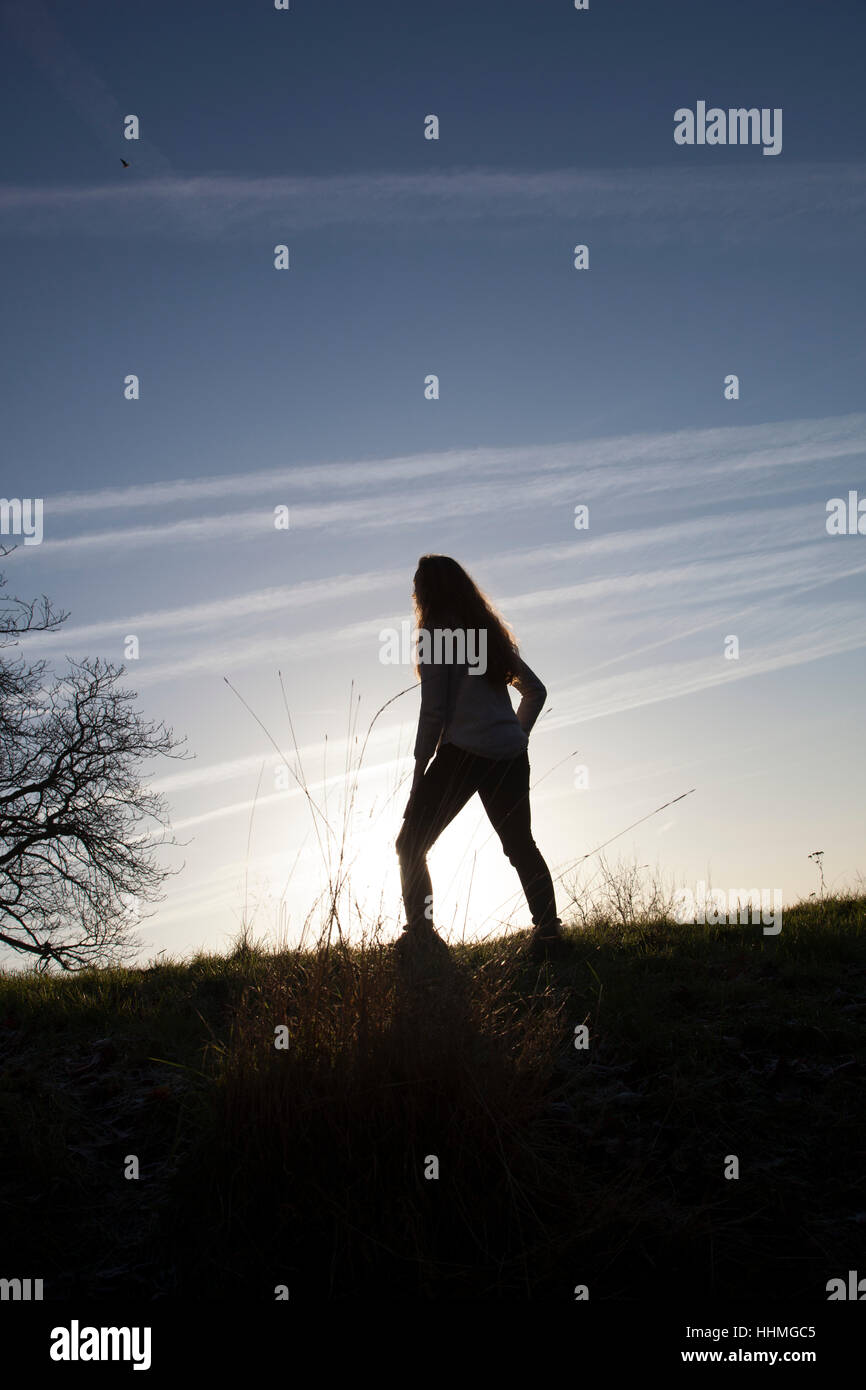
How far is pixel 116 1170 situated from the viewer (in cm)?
343

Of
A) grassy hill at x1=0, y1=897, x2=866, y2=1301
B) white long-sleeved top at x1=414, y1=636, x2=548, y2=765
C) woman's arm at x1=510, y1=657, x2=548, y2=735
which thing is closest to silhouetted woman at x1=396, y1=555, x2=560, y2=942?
white long-sleeved top at x1=414, y1=636, x2=548, y2=765

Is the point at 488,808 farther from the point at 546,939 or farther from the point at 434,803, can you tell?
the point at 546,939

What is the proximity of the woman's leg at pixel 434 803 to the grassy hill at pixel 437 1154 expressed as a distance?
1.19m

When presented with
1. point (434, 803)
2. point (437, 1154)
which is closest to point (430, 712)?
point (434, 803)

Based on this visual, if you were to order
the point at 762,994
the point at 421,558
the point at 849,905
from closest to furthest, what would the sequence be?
the point at 762,994, the point at 421,558, the point at 849,905

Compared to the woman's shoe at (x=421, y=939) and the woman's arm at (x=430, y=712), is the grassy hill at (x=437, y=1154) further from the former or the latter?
the woman's arm at (x=430, y=712)

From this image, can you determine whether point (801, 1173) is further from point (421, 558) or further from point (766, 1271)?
point (421, 558)

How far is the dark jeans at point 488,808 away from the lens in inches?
210

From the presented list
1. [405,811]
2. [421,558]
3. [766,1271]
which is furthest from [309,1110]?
[421,558]

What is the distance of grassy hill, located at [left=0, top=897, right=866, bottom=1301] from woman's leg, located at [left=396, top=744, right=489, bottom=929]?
1.19 metres

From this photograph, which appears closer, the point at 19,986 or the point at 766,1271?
the point at 766,1271

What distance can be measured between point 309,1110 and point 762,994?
269cm

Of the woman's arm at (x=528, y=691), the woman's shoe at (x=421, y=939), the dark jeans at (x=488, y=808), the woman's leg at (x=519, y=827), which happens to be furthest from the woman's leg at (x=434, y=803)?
the woman's shoe at (x=421, y=939)

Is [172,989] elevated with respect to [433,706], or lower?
lower
